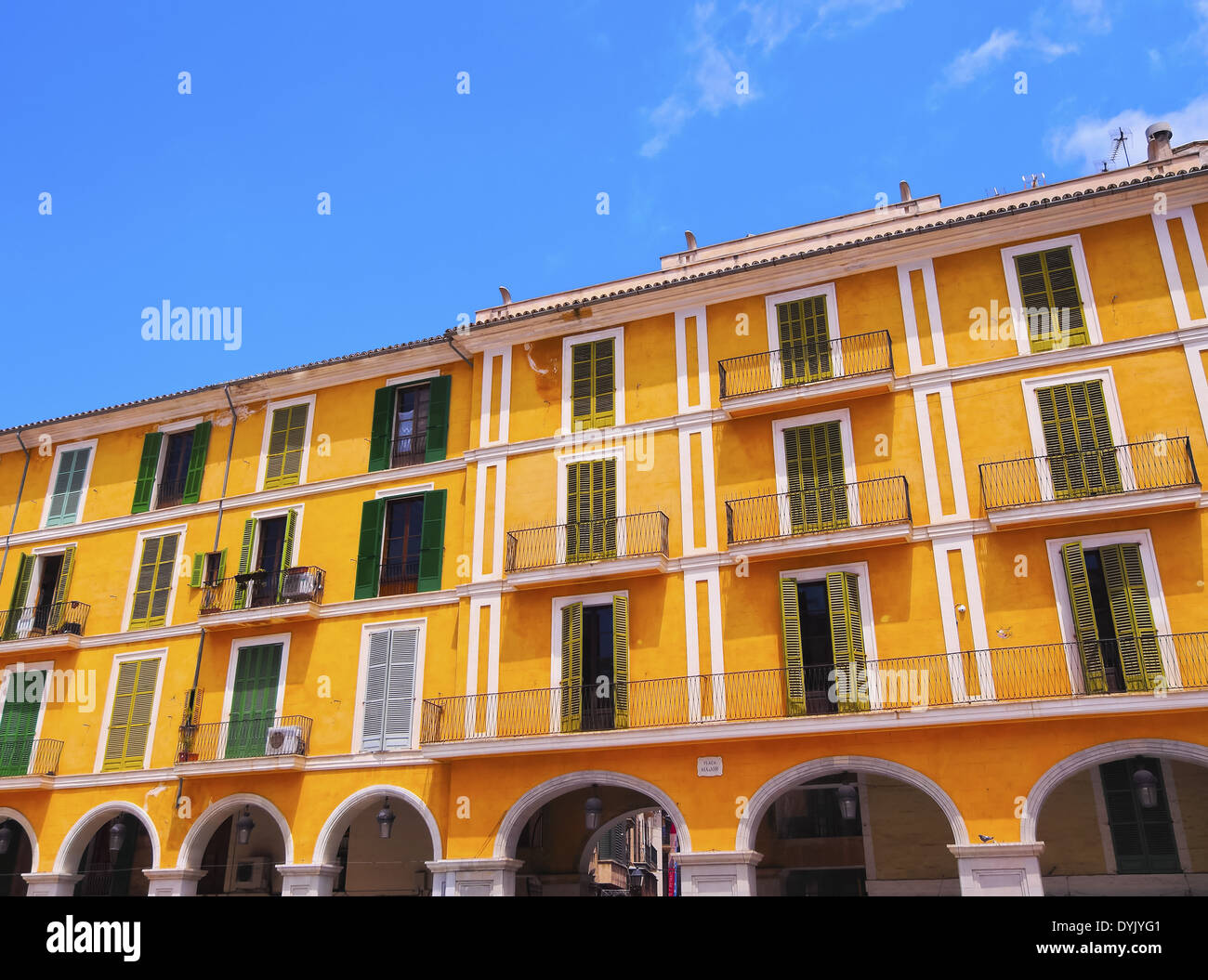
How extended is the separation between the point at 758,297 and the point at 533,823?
42.3ft

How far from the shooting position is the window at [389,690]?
2180 centimetres

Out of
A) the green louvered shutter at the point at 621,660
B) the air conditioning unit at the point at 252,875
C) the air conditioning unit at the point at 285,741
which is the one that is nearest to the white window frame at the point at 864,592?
the green louvered shutter at the point at 621,660

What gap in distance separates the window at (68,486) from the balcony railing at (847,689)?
13096 millimetres

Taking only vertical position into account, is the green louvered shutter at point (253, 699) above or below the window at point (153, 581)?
below

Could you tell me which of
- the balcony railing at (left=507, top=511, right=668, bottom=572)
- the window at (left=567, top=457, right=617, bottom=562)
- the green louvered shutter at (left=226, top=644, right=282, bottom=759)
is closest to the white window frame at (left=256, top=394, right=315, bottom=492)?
the green louvered shutter at (left=226, top=644, right=282, bottom=759)

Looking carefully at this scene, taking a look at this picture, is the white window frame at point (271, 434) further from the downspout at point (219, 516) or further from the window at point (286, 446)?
the downspout at point (219, 516)

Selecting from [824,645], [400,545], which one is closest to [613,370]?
[400,545]

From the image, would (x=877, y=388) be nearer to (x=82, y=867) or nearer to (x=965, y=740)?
(x=965, y=740)

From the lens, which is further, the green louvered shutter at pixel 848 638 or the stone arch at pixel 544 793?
the stone arch at pixel 544 793

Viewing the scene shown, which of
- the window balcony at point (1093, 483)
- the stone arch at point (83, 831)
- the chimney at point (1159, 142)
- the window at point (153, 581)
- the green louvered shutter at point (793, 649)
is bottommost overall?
the stone arch at point (83, 831)

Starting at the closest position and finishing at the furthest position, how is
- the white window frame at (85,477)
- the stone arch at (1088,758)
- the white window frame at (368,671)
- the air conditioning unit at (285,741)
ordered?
the stone arch at (1088,758) < the white window frame at (368,671) < the air conditioning unit at (285,741) < the white window frame at (85,477)
